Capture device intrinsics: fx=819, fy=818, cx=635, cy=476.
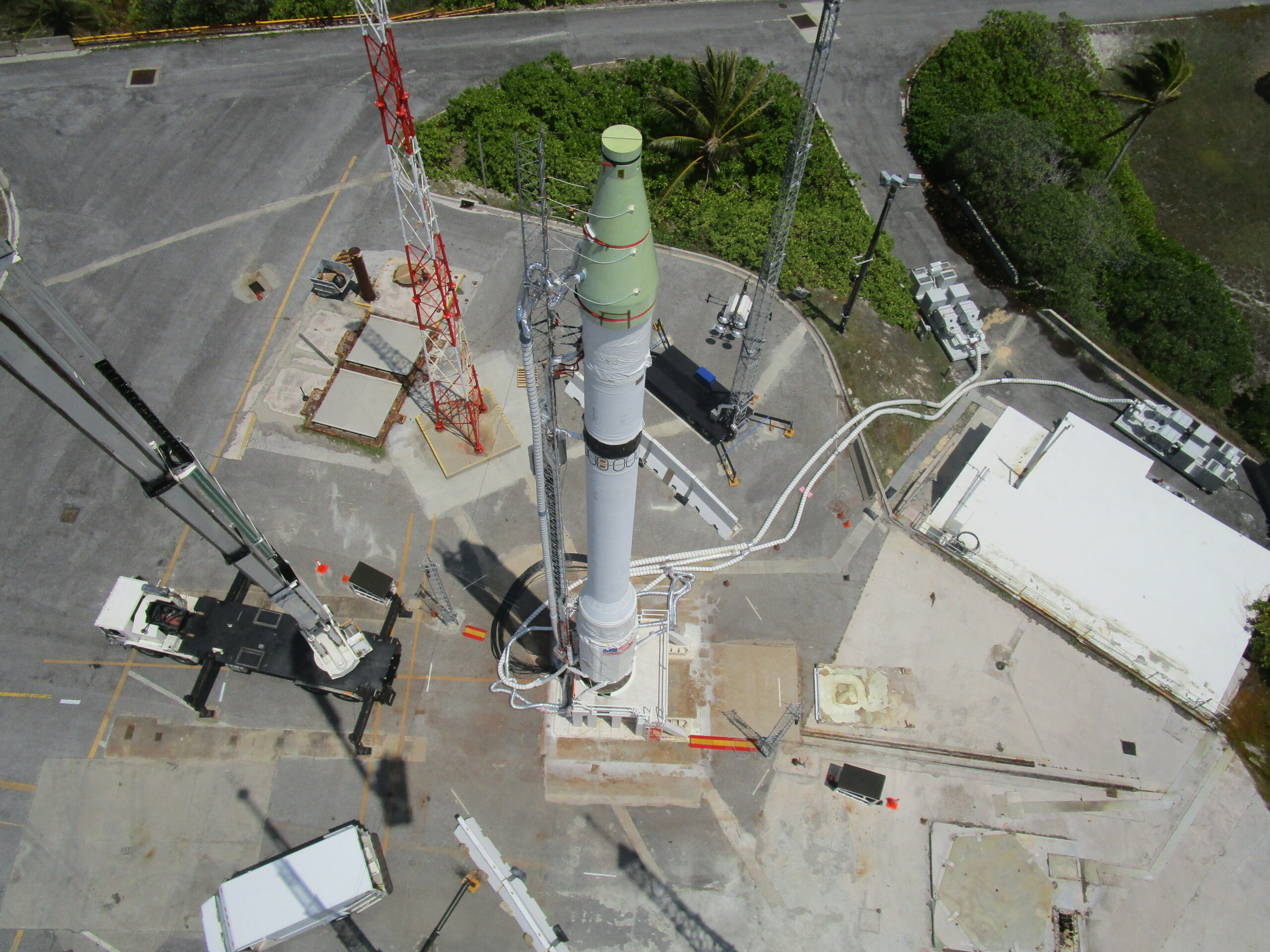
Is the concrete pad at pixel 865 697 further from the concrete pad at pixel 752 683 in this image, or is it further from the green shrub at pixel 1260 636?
the green shrub at pixel 1260 636

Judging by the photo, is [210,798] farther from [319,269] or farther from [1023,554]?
[1023,554]

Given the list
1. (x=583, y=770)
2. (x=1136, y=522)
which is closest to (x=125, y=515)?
(x=583, y=770)

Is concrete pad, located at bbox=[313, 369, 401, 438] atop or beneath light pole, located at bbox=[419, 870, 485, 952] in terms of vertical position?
atop

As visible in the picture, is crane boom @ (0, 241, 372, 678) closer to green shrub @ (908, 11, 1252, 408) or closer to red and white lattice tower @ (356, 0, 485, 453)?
red and white lattice tower @ (356, 0, 485, 453)

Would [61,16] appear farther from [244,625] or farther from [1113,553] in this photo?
[1113,553]

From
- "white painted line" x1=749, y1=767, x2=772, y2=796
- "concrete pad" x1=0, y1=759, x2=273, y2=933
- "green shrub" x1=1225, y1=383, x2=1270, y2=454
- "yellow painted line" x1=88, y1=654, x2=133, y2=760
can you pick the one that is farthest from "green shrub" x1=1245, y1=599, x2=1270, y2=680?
"yellow painted line" x1=88, y1=654, x2=133, y2=760

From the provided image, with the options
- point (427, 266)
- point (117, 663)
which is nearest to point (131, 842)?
point (117, 663)
